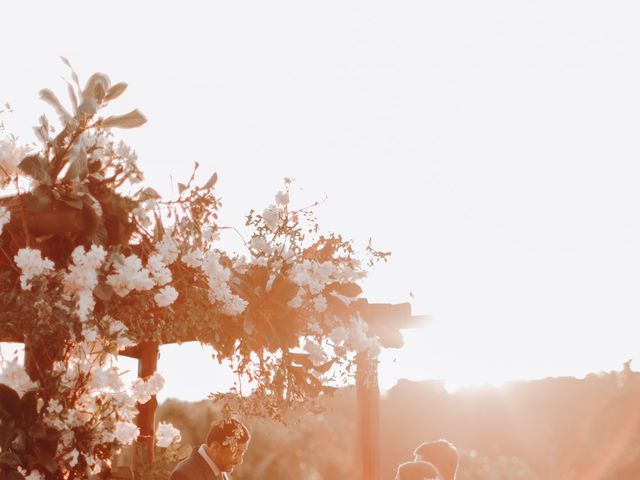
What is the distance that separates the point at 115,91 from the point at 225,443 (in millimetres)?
2980

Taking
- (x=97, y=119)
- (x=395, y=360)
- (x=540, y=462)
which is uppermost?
(x=97, y=119)

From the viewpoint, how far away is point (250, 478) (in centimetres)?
2181

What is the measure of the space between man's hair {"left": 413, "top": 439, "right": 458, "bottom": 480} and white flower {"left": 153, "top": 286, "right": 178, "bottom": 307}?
9.83ft

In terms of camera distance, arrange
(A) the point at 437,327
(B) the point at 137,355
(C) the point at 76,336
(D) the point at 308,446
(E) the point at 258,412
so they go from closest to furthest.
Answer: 1. (C) the point at 76,336
2. (E) the point at 258,412
3. (A) the point at 437,327
4. (B) the point at 137,355
5. (D) the point at 308,446

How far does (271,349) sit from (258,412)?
0.59 m

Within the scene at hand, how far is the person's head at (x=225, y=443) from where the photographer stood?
6316 mm

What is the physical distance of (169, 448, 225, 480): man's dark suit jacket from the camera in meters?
5.94

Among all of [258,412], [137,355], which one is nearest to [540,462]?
[137,355]

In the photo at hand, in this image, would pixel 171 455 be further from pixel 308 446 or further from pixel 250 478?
pixel 308 446

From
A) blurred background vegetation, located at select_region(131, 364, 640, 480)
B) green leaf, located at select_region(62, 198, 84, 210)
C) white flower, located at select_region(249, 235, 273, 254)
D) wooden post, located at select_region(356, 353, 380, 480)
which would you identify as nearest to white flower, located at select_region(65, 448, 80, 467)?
green leaf, located at select_region(62, 198, 84, 210)

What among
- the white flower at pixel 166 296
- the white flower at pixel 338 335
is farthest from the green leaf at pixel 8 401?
the white flower at pixel 338 335

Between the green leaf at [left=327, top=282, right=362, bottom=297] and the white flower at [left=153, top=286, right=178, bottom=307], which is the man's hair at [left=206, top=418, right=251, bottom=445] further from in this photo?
the white flower at [left=153, top=286, right=178, bottom=307]

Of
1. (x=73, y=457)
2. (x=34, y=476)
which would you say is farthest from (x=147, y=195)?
(x=34, y=476)

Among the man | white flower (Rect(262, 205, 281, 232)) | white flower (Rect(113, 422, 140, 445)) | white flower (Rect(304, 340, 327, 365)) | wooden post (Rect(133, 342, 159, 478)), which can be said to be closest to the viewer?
white flower (Rect(113, 422, 140, 445))
